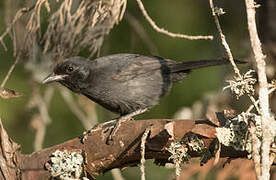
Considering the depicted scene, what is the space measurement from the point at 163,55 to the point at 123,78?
2.48 m

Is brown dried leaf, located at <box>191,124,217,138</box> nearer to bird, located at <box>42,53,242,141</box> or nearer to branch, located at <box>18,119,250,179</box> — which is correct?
branch, located at <box>18,119,250,179</box>

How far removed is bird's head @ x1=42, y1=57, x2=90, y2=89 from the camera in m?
4.93

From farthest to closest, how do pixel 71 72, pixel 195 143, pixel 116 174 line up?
1. pixel 71 72
2. pixel 116 174
3. pixel 195 143

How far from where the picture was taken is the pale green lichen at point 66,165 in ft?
10.5

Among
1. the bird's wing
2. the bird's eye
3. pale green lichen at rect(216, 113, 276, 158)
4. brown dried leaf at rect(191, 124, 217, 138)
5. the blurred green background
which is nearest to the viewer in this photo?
pale green lichen at rect(216, 113, 276, 158)

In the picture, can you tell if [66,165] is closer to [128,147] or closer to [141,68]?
[128,147]

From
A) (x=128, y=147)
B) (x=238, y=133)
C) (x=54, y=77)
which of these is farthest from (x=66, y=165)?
(x=54, y=77)

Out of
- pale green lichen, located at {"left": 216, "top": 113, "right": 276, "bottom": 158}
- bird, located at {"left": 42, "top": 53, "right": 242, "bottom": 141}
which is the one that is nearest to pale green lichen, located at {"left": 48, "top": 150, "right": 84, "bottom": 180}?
pale green lichen, located at {"left": 216, "top": 113, "right": 276, "bottom": 158}

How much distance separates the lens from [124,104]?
498 cm

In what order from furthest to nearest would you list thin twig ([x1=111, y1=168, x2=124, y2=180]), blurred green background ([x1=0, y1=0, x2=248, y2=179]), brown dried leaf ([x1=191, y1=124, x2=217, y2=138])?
blurred green background ([x1=0, y1=0, x2=248, y2=179]), thin twig ([x1=111, y1=168, x2=124, y2=180]), brown dried leaf ([x1=191, y1=124, x2=217, y2=138])

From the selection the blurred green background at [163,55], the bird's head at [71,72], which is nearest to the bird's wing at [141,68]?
the bird's head at [71,72]

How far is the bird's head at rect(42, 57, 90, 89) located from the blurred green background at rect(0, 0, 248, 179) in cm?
174

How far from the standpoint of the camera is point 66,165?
10.4 ft

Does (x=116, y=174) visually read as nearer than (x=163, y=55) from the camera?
Yes
